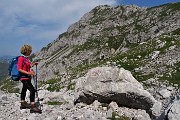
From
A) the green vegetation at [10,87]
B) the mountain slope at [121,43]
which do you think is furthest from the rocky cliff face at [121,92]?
the green vegetation at [10,87]

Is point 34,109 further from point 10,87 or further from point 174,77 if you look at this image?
point 10,87

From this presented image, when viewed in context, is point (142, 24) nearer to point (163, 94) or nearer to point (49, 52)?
point (49, 52)

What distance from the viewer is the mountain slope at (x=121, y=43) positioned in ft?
142

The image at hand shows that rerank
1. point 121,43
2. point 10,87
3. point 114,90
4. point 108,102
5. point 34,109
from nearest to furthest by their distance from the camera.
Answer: point 34,109, point 114,90, point 108,102, point 121,43, point 10,87

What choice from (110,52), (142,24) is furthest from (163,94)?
(142,24)

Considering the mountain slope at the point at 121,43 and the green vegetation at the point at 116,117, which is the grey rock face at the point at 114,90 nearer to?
the green vegetation at the point at 116,117

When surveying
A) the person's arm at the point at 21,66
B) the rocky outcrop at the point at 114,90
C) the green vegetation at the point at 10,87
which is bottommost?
the rocky outcrop at the point at 114,90

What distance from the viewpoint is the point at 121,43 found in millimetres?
106625

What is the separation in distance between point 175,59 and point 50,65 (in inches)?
3327

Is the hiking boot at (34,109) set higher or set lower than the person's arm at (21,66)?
lower

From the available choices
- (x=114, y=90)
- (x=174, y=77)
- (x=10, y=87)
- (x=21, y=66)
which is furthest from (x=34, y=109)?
(x=10, y=87)

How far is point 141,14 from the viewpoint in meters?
127

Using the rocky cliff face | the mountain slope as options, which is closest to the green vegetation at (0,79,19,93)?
the mountain slope

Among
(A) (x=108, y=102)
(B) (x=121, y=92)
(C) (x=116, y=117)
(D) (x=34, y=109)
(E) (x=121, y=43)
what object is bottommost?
(C) (x=116, y=117)
